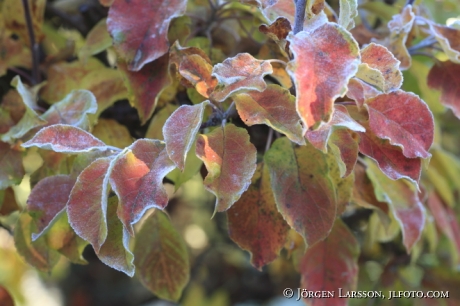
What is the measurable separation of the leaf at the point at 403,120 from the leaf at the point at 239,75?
131 mm

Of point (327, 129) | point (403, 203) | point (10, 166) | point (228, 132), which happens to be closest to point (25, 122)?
point (10, 166)

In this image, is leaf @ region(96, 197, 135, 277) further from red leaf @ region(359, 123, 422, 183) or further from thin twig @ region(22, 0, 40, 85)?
thin twig @ region(22, 0, 40, 85)

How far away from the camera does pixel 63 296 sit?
196 centimetres

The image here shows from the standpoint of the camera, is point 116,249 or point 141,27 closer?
point 116,249

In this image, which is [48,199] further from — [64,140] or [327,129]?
[327,129]

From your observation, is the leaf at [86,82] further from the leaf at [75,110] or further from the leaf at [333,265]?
the leaf at [333,265]

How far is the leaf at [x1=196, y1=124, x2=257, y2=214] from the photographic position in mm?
440

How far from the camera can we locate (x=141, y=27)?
1.90 feet

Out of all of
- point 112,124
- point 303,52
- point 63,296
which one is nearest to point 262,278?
point 63,296

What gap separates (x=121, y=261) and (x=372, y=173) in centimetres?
38

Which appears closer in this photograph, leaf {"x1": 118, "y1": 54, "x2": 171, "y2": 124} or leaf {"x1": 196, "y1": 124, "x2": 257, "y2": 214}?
leaf {"x1": 196, "y1": 124, "x2": 257, "y2": 214}

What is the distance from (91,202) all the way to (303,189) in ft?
0.74

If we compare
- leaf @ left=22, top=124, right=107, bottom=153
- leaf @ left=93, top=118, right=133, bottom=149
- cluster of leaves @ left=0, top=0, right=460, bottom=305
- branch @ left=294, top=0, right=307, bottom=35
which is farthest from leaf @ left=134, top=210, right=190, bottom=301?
branch @ left=294, top=0, right=307, bottom=35

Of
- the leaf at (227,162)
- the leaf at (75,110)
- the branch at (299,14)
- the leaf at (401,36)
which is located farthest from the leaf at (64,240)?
the leaf at (401,36)
